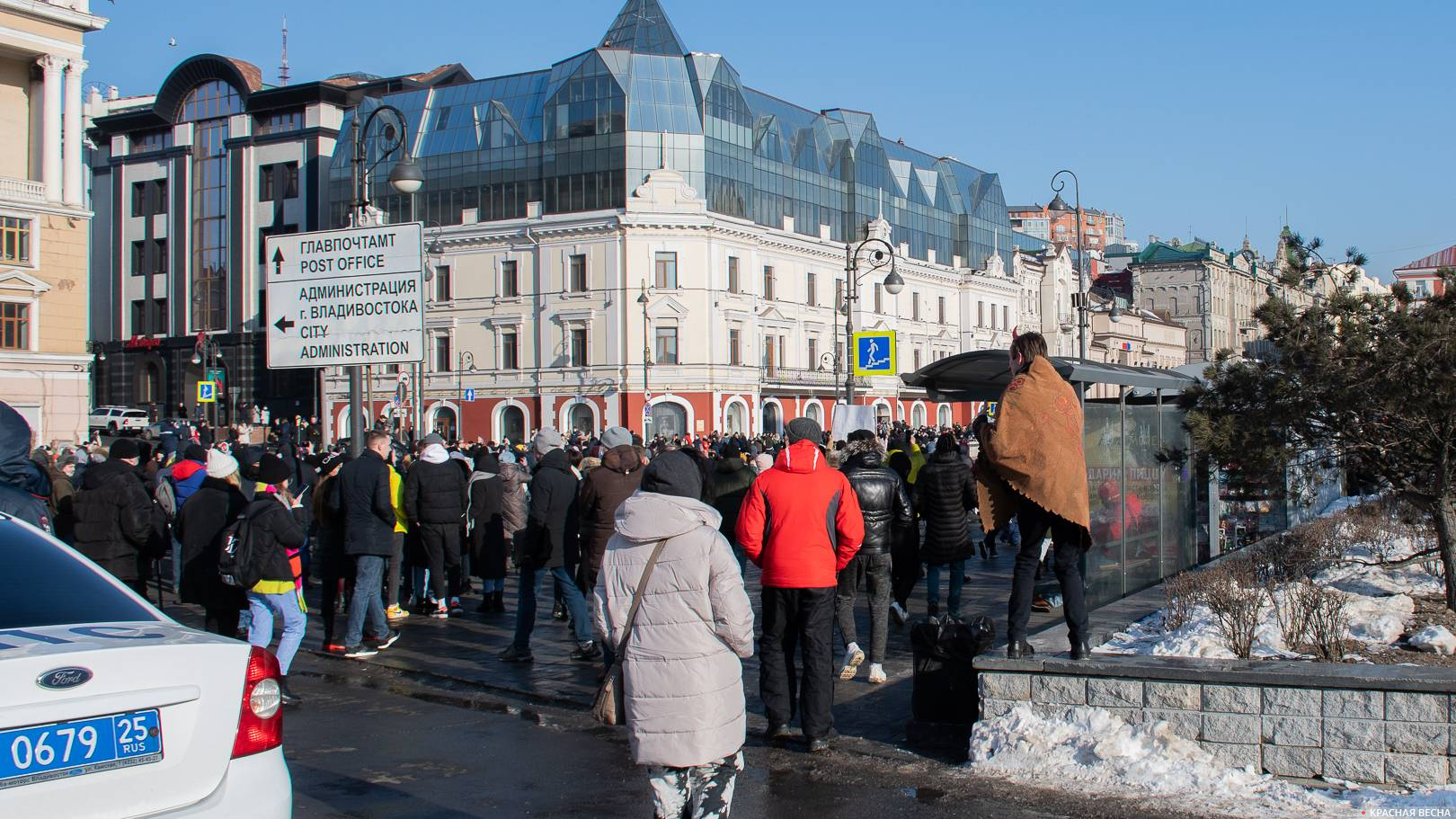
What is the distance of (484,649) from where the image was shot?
11422 millimetres

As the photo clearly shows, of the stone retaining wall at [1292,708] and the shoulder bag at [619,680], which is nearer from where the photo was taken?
the shoulder bag at [619,680]

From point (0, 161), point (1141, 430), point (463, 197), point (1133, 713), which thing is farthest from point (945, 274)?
point (1133, 713)

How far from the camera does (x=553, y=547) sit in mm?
10828

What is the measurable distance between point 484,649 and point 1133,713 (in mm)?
6571

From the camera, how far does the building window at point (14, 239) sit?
1702 inches

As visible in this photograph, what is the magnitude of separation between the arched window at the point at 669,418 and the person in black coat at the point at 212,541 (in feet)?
163

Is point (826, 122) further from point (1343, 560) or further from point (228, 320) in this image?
→ point (1343, 560)

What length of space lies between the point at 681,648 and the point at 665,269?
56.2m

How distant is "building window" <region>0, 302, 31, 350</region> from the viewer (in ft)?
142

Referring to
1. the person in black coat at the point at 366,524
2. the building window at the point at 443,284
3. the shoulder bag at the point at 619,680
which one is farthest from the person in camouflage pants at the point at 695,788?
the building window at the point at 443,284

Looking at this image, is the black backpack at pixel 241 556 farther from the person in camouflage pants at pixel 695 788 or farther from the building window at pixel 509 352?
the building window at pixel 509 352

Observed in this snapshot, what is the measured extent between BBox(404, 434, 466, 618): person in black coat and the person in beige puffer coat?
8.13 m

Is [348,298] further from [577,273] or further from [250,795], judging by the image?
[577,273]

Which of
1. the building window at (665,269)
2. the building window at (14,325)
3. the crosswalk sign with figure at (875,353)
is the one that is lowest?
the crosswalk sign with figure at (875,353)
